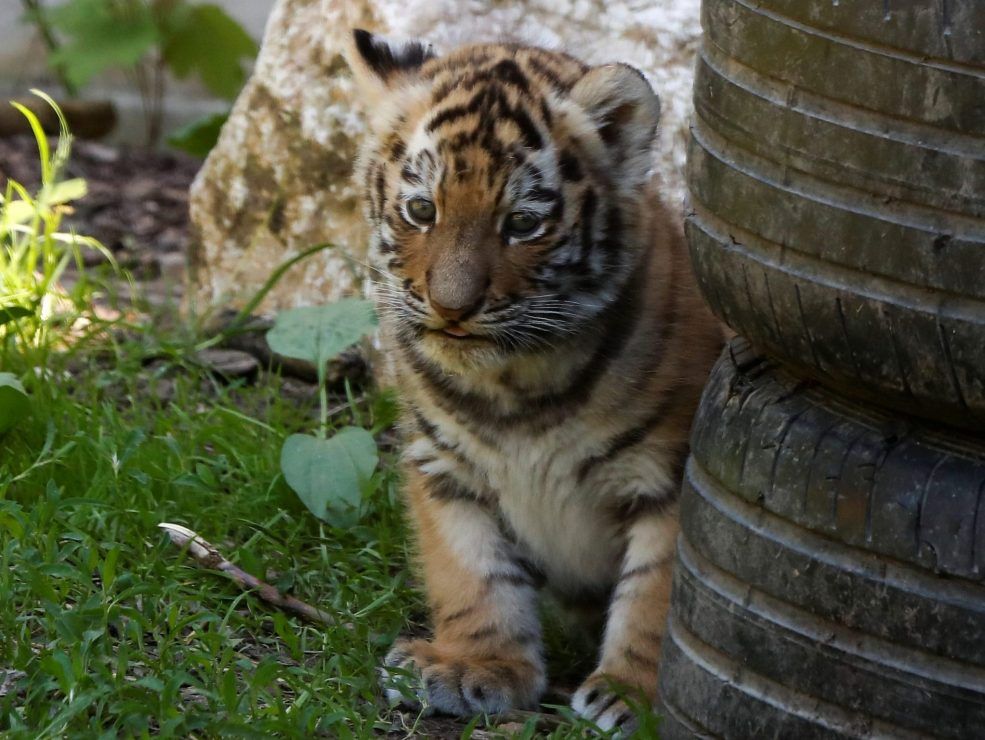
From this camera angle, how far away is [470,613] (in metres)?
3.75

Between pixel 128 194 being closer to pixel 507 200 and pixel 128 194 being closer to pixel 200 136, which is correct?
pixel 200 136

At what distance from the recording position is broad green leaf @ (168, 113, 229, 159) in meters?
7.25

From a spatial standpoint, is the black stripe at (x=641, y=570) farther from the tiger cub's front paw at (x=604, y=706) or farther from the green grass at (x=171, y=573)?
the green grass at (x=171, y=573)

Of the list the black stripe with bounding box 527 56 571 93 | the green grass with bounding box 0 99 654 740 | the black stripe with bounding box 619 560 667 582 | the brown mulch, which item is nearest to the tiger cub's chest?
the black stripe with bounding box 619 560 667 582

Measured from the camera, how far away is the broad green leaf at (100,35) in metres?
7.83

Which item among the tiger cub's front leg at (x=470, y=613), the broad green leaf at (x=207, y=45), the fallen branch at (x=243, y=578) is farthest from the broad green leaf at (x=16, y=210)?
the broad green leaf at (x=207, y=45)

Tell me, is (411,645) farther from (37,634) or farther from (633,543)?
(37,634)

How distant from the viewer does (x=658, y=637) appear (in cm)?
353

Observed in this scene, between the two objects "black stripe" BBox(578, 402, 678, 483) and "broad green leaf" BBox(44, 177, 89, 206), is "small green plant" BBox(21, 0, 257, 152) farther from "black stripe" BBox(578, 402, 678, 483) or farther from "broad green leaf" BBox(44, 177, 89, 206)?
"black stripe" BBox(578, 402, 678, 483)

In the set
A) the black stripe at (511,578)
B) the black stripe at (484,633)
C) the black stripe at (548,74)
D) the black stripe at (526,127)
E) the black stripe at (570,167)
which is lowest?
the black stripe at (484,633)

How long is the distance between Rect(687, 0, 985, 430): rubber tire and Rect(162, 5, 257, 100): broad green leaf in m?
5.89

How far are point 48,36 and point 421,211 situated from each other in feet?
19.2

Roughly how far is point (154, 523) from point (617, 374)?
135cm

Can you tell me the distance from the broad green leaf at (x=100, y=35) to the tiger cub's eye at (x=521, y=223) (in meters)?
4.98
